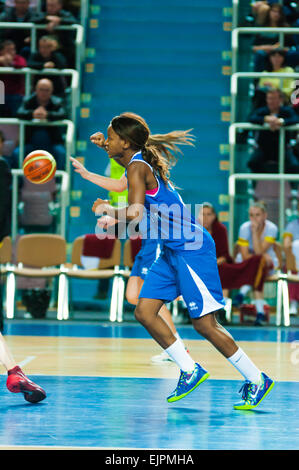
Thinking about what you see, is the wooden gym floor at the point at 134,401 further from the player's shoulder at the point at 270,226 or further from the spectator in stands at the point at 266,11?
the spectator in stands at the point at 266,11

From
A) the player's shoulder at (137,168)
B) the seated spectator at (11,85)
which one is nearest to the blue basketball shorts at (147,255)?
the player's shoulder at (137,168)

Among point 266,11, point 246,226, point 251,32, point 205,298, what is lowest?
point 246,226

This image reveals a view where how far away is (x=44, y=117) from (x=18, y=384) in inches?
307

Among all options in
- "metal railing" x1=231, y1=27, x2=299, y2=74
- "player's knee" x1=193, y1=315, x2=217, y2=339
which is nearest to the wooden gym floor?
"player's knee" x1=193, y1=315, x2=217, y2=339

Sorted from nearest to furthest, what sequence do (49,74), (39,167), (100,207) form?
(100,207)
(39,167)
(49,74)

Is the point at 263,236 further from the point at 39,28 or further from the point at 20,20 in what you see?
the point at 20,20

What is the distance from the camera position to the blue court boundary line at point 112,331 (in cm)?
952

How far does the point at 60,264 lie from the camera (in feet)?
37.7

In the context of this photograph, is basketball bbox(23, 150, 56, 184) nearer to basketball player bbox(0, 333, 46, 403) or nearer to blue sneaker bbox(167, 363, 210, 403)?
basketball player bbox(0, 333, 46, 403)

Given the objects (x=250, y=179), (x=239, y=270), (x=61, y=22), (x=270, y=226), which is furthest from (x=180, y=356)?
(x=61, y=22)

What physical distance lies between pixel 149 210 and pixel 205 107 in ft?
30.4

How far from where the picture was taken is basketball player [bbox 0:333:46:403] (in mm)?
5316

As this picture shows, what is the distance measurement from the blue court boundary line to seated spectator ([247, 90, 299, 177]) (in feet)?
8.70
